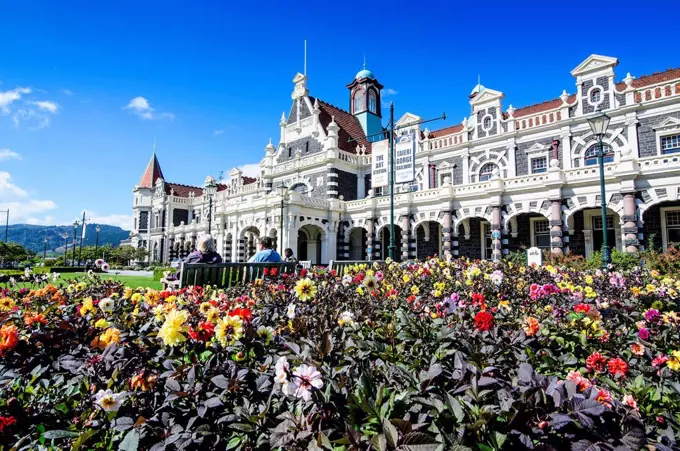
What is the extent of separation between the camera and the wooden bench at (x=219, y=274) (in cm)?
722

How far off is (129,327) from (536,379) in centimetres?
284

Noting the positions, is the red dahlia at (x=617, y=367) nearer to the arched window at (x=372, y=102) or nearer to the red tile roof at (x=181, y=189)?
the arched window at (x=372, y=102)

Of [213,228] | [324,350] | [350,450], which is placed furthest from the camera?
[213,228]

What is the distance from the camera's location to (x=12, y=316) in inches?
130

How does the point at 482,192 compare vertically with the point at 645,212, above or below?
above

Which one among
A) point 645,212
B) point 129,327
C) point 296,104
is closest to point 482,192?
point 645,212

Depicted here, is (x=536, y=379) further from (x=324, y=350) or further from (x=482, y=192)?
(x=482, y=192)

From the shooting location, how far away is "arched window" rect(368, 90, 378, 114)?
37691mm

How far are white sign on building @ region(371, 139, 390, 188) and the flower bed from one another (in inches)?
655

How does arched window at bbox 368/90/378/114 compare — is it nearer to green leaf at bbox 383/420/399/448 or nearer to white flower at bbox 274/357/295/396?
white flower at bbox 274/357/295/396

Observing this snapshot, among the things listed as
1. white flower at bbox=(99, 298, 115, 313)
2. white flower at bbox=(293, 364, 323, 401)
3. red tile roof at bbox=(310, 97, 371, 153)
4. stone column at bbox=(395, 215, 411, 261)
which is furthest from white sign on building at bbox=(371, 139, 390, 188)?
white flower at bbox=(293, 364, 323, 401)

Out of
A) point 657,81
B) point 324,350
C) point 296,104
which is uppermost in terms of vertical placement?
point 296,104

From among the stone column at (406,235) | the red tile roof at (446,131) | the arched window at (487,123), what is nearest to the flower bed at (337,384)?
the stone column at (406,235)

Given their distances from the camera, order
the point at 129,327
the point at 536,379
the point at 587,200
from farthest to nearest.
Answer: the point at 587,200 < the point at 129,327 < the point at 536,379
